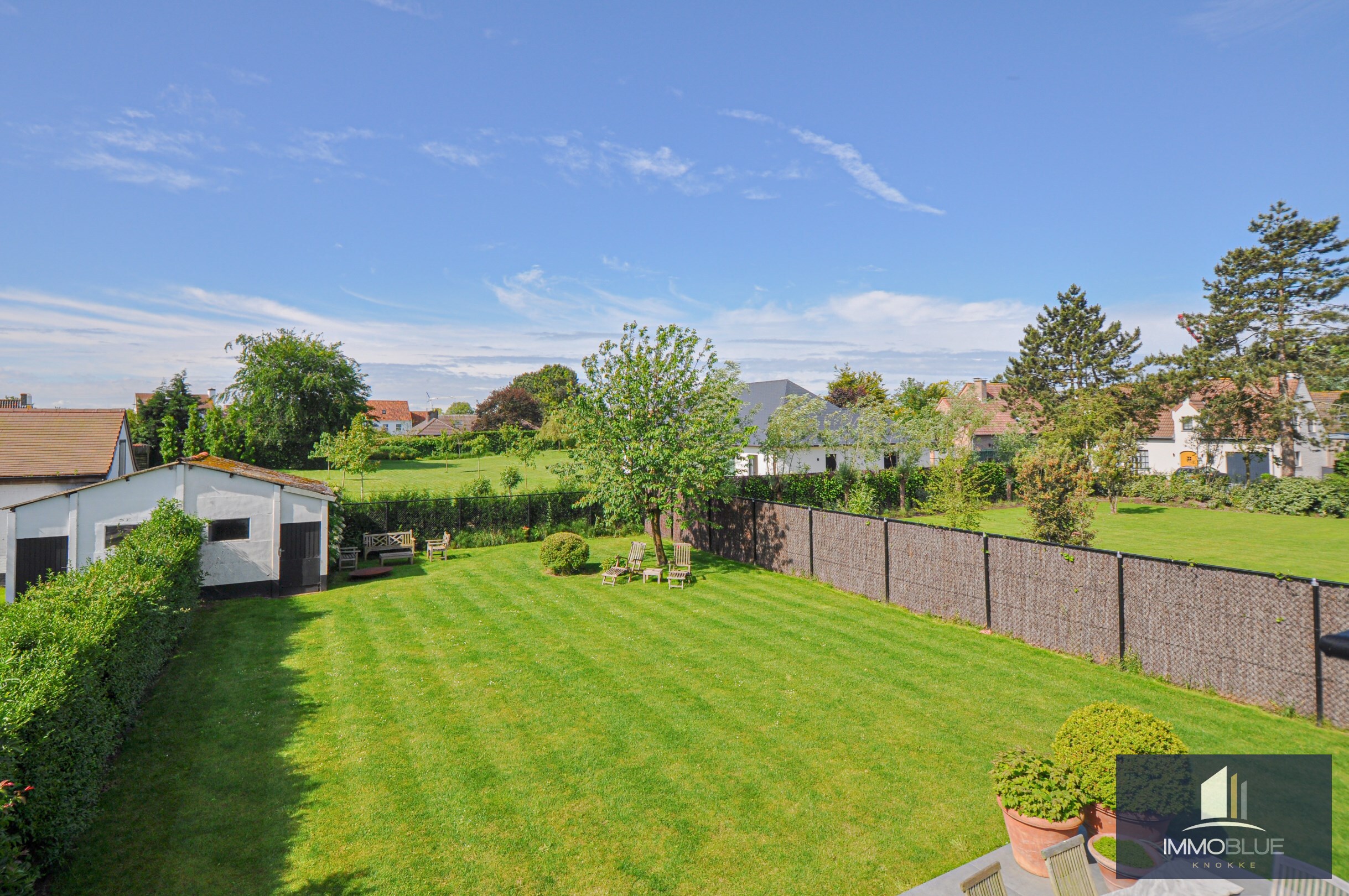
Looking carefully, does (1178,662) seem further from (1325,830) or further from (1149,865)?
(1149,865)

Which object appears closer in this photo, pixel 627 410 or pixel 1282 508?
pixel 627 410

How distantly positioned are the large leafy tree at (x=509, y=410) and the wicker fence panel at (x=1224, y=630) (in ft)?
272

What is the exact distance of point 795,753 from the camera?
27.0ft

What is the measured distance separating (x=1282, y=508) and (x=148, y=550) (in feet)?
146

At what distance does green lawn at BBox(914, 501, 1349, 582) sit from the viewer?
790 inches

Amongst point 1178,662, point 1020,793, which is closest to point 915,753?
point 1020,793

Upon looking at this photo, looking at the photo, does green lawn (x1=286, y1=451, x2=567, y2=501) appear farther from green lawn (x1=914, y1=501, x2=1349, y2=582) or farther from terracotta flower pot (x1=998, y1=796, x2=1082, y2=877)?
terracotta flower pot (x1=998, y1=796, x2=1082, y2=877)

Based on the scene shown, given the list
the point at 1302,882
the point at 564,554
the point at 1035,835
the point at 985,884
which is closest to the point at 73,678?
the point at 985,884

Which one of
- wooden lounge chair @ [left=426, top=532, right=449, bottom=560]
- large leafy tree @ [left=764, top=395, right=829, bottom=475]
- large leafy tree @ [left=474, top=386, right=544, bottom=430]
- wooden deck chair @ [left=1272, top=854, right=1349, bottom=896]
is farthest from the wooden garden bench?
large leafy tree @ [left=474, top=386, right=544, bottom=430]

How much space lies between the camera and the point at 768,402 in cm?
4434

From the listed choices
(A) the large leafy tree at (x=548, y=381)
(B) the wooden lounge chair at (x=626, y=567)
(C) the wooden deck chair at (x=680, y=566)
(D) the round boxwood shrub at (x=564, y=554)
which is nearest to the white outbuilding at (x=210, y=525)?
(D) the round boxwood shrub at (x=564, y=554)

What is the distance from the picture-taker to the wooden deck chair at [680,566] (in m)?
18.0

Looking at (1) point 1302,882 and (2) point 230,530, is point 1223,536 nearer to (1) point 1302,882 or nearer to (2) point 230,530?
(1) point 1302,882

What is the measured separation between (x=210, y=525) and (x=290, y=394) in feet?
159
